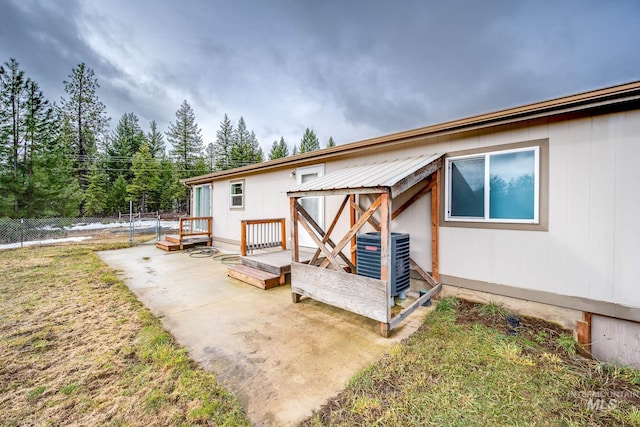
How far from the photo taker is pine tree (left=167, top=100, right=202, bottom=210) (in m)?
31.5

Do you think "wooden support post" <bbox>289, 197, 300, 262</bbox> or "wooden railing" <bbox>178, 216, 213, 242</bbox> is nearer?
"wooden support post" <bbox>289, 197, 300, 262</bbox>

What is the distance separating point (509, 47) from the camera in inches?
485

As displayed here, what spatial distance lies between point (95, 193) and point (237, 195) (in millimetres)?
25538

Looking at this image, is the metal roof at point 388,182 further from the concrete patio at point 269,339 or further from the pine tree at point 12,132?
the pine tree at point 12,132

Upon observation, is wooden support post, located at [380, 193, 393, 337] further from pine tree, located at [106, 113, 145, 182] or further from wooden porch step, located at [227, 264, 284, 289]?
pine tree, located at [106, 113, 145, 182]

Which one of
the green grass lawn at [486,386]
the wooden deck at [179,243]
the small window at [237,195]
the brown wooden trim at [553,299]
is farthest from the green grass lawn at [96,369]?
the small window at [237,195]

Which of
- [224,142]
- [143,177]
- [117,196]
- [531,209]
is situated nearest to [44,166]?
[143,177]

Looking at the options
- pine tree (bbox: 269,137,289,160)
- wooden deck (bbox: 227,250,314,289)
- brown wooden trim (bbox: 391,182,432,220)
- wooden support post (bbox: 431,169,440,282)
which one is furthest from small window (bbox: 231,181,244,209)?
pine tree (bbox: 269,137,289,160)

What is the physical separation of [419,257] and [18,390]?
485cm

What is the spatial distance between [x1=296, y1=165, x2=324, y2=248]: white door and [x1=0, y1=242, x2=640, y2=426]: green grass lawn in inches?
137

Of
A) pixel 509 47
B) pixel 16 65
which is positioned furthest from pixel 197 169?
pixel 509 47

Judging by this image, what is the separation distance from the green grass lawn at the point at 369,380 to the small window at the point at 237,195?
5.59 meters

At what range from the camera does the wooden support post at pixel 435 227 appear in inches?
157

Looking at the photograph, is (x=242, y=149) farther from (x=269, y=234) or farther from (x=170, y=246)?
(x=269, y=234)
